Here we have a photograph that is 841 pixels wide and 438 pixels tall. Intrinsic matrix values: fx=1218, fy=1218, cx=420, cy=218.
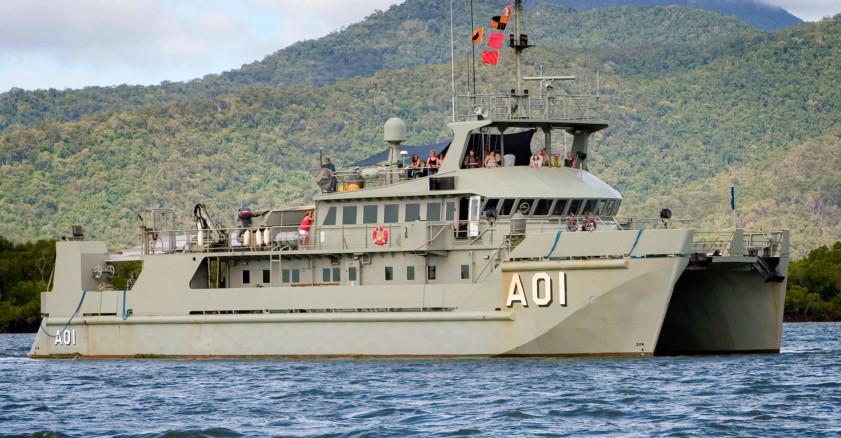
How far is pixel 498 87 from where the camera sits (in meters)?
106

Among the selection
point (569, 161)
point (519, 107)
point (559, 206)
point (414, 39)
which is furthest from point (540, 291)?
point (414, 39)

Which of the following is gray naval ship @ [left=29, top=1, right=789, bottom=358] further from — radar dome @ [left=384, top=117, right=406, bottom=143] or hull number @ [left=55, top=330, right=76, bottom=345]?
hull number @ [left=55, top=330, right=76, bottom=345]

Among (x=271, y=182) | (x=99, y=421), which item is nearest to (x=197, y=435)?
(x=99, y=421)

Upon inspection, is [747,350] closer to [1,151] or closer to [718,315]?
[718,315]

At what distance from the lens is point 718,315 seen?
26312 mm

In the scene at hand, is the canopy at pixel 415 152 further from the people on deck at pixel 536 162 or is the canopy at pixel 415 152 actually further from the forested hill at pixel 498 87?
the forested hill at pixel 498 87

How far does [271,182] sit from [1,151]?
26.7 metres

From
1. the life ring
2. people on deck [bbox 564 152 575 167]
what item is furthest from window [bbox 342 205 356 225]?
people on deck [bbox 564 152 575 167]

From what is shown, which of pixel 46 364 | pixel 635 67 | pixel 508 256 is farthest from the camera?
pixel 635 67

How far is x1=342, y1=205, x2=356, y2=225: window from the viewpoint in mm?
27297

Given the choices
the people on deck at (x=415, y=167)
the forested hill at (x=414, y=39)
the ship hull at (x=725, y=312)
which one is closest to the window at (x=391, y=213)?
the people on deck at (x=415, y=167)

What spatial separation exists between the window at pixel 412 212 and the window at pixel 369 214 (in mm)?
832

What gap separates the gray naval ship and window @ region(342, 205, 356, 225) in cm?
3

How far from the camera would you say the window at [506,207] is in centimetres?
2564
